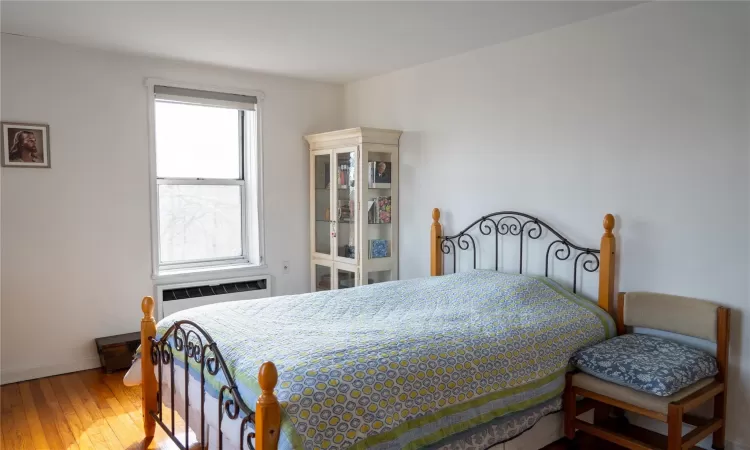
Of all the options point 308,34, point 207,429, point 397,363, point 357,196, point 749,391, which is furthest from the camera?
point 357,196

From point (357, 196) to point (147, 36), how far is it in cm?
184

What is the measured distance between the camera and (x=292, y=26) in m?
3.16

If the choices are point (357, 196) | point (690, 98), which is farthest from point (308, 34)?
point (690, 98)

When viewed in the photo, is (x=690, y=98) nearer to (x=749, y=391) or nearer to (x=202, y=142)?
(x=749, y=391)

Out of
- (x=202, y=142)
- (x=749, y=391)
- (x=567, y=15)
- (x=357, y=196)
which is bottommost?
(x=749, y=391)

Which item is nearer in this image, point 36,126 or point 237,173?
Answer: point 36,126

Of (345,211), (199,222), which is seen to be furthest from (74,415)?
(345,211)

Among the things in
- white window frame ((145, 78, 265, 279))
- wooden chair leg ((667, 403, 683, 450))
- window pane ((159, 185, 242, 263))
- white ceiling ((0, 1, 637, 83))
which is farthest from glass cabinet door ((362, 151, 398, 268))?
wooden chair leg ((667, 403, 683, 450))

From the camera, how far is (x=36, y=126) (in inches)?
139

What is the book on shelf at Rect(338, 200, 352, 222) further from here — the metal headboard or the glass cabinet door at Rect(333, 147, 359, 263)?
the metal headboard

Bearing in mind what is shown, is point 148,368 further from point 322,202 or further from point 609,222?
point 609,222

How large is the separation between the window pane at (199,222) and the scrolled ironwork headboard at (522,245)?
69.8 inches

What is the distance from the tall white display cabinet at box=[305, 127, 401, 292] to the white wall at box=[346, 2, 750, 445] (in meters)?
0.51

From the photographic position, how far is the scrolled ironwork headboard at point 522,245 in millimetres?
2893
